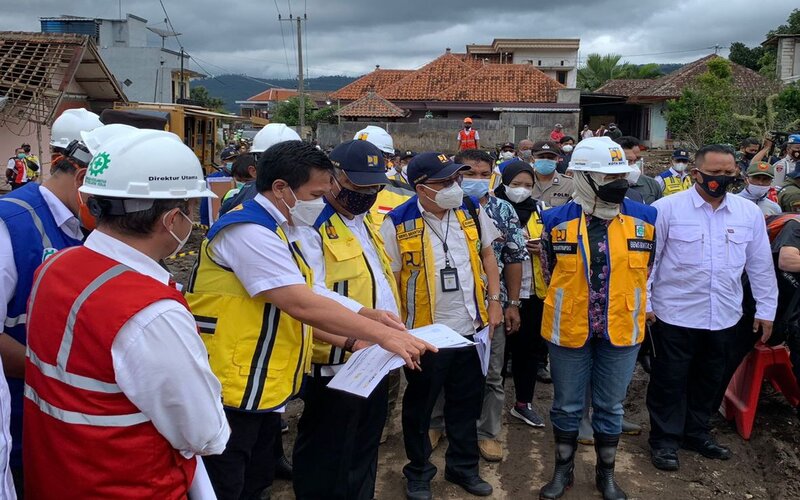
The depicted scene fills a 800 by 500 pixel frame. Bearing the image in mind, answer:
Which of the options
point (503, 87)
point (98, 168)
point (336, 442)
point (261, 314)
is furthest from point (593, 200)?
point (503, 87)

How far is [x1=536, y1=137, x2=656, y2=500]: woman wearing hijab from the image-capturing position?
3.83 m

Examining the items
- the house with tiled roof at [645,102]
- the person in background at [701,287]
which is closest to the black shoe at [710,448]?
the person in background at [701,287]

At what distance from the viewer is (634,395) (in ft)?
18.7

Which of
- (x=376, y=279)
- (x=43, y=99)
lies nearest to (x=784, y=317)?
(x=376, y=279)

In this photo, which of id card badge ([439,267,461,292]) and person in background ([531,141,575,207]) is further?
person in background ([531,141,575,207])

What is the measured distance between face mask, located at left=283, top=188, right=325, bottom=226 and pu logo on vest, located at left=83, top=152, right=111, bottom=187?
1.03 m

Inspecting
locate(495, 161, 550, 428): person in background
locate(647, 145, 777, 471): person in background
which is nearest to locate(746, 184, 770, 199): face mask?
locate(647, 145, 777, 471): person in background

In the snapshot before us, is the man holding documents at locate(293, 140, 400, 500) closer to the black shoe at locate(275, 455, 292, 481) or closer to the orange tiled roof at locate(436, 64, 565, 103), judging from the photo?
the black shoe at locate(275, 455, 292, 481)

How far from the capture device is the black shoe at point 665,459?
438 centimetres

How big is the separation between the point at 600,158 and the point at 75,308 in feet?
9.90

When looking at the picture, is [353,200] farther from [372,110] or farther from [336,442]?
[372,110]

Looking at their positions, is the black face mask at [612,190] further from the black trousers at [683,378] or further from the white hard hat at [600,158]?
the black trousers at [683,378]

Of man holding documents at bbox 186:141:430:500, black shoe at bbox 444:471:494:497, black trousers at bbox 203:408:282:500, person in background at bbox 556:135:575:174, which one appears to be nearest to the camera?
man holding documents at bbox 186:141:430:500

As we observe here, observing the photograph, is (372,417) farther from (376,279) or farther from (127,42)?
(127,42)
